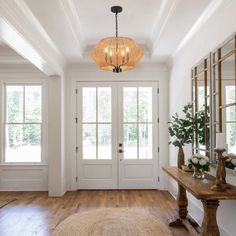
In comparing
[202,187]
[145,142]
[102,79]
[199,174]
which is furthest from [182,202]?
[102,79]

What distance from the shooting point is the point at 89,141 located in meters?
6.07

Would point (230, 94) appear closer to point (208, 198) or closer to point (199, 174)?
point (199, 174)

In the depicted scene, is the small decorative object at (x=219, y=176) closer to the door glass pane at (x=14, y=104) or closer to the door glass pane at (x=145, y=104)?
the door glass pane at (x=145, y=104)

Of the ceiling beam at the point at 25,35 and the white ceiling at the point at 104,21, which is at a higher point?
the white ceiling at the point at 104,21

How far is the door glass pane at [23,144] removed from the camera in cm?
611

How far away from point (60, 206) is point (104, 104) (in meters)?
2.37

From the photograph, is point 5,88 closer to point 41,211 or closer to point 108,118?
point 108,118

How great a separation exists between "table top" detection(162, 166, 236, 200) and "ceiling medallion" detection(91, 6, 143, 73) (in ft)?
5.32

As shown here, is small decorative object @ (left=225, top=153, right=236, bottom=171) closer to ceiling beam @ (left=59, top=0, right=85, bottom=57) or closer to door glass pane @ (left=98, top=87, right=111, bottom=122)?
ceiling beam @ (left=59, top=0, right=85, bottom=57)

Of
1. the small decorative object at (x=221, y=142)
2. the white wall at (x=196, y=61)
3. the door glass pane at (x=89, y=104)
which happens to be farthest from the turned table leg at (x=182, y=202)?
the door glass pane at (x=89, y=104)

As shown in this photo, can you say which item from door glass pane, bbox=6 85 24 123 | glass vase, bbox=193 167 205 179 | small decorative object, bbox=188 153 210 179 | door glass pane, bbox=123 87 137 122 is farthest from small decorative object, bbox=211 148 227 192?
door glass pane, bbox=6 85 24 123

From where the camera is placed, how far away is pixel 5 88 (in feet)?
20.0

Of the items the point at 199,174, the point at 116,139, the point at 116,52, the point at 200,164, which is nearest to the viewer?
the point at 200,164

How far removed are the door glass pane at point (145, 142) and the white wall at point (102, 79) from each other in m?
0.24
